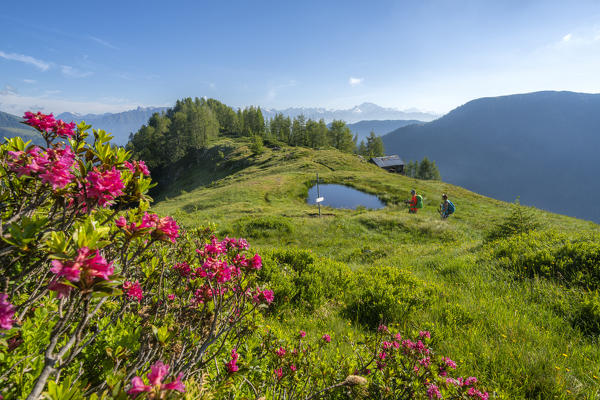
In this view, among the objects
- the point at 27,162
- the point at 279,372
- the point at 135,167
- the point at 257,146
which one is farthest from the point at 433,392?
the point at 257,146

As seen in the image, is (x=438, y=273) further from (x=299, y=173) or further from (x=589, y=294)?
(x=299, y=173)

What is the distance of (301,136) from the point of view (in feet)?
279

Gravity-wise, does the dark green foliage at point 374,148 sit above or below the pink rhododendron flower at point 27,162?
above

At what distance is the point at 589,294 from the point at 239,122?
106m

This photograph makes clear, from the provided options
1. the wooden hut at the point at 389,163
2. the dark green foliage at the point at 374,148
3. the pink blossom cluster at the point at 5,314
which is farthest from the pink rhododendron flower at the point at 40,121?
the dark green foliage at the point at 374,148

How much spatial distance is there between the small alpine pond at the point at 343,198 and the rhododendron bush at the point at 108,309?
1008 inches

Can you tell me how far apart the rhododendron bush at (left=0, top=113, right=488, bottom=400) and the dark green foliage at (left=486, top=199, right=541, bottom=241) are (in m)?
9.42

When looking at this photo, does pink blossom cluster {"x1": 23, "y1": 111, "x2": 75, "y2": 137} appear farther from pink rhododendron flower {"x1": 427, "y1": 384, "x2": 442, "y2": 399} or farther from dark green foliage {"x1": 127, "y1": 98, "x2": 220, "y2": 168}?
dark green foliage {"x1": 127, "y1": 98, "x2": 220, "y2": 168}

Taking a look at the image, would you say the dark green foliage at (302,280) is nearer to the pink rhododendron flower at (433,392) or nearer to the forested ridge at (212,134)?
the pink rhododendron flower at (433,392)

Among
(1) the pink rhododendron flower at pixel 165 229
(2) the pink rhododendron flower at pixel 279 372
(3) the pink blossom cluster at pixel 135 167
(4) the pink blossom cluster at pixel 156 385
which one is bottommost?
(2) the pink rhododendron flower at pixel 279 372

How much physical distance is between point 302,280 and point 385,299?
185cm

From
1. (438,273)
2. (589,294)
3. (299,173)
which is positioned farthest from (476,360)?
(299,173)

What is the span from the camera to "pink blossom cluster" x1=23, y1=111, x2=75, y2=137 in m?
2.24

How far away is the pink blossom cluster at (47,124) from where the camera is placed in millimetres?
2242
